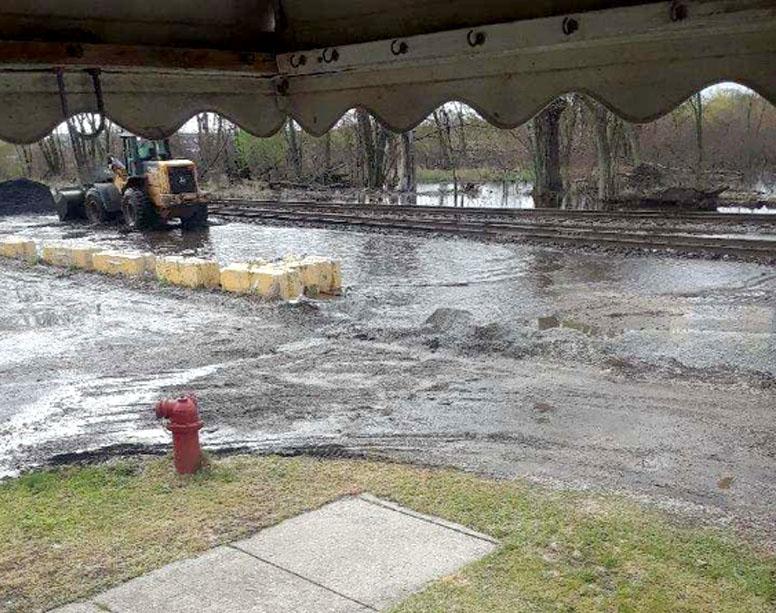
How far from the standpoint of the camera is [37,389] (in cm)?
1016

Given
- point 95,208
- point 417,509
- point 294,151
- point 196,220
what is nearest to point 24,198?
point 95,208

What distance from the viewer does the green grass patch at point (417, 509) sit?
4.91 meters

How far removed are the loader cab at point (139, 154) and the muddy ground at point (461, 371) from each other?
971 cm

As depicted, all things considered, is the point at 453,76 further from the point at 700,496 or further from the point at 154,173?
the point at 154,173

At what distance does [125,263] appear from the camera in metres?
18.2

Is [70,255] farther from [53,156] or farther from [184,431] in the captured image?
[53,156]

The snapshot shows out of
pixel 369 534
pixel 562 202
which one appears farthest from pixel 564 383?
pixel 562 202

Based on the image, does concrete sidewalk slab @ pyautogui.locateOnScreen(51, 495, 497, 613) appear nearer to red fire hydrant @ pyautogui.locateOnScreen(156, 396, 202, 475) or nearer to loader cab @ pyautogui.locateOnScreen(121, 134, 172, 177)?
red fire hydrant @ pyautogui.locateOnScreen(156, 396, 202, 475)

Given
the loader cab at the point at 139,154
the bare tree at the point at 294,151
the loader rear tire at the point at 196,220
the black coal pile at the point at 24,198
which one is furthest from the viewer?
the bare tree at the point at 294,151

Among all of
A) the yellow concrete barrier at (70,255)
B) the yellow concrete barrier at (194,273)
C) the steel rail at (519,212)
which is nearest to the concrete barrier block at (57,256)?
the yellow concrete barrier at (70,255)

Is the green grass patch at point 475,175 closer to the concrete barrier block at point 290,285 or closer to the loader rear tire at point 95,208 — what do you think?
A: the loader rear tire at point 95,208

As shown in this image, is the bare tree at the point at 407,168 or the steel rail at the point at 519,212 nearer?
the steel rail at the point at 519,212

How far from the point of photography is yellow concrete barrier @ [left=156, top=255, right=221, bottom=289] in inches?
641

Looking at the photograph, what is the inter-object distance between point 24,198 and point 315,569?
3940 centimetres
